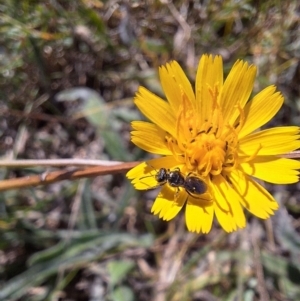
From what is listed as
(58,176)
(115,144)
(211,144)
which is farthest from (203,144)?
(115,144)

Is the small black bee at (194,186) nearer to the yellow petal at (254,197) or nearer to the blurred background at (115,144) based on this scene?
the yellow petal at (254,197)

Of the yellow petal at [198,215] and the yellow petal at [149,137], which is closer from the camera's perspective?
the yellow petal at [198,215]

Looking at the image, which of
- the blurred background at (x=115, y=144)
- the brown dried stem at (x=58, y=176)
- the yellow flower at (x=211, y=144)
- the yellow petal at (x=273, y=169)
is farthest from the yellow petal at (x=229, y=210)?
the blurred background at (x=115, y=144)

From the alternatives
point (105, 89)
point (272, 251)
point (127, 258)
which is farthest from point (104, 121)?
point (272, 251)

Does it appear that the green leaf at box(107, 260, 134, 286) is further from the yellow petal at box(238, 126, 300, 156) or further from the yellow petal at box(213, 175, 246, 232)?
the yellow petal at box(238, 126, 300, 156)

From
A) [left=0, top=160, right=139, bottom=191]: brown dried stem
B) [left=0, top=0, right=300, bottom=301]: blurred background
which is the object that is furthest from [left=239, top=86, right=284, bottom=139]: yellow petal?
[left=0, top=0, right=300, bottom=301]: blurred background
